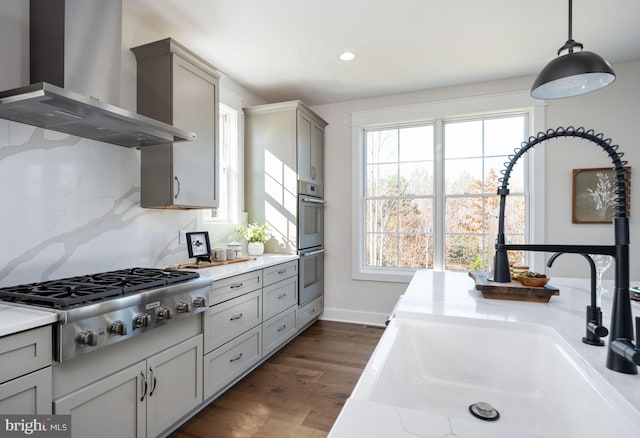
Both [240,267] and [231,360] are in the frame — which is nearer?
[231,360]

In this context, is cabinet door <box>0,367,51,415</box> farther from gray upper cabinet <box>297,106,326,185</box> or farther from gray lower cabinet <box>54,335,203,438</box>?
gray upper cabinet <box>297,106,326,185</box>

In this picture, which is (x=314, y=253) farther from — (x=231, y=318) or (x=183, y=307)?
(x=183, y=307)

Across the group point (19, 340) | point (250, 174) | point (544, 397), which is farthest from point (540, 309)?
point (250, 174)

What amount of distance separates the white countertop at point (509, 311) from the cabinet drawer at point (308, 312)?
5.93 feet

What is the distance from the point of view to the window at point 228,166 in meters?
3.37

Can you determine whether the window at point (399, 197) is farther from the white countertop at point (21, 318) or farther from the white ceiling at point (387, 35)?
the white countertop at point (21, 318)

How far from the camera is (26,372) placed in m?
1.23

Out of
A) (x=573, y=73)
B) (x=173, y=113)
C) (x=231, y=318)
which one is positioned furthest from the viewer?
(x=231, y=318)

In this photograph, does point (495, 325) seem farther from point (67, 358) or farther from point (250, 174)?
point (250, 174)

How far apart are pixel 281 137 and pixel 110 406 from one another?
2.73 meters

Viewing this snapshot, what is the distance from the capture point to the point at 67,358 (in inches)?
52.3

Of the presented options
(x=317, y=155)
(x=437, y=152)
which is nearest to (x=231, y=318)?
(x=317, y=155)

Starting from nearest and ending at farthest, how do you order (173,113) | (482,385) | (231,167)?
(482,385)
(173,113)
(231,167)

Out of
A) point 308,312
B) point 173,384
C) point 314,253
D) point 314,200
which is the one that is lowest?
point 308,312
